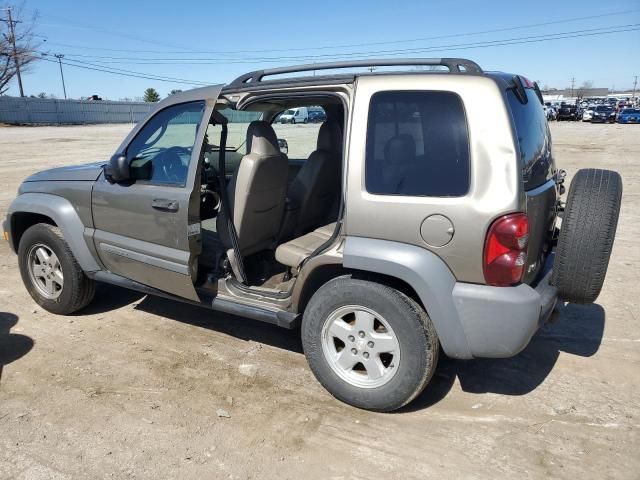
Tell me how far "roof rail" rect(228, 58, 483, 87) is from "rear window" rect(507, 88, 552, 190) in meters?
0.29

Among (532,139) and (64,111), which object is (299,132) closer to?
(532,139)

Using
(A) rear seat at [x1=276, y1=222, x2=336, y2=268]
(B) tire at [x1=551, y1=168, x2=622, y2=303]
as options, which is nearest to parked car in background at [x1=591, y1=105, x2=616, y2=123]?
(B) tire at [x1=551, y1=168, x2=622, y2=303]

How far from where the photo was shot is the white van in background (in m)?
4.46

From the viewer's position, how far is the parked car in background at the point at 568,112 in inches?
1903

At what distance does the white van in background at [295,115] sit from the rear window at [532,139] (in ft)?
6.18

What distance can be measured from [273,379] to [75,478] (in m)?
1.32

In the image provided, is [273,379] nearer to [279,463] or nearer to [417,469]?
[279,463]

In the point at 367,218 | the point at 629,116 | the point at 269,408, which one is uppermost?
the point at 367,218

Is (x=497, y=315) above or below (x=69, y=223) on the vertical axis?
below

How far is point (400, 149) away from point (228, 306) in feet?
5.38

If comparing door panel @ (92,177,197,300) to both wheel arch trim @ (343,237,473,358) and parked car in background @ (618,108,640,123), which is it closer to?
wheel arch trim @ (343,237,473,358)

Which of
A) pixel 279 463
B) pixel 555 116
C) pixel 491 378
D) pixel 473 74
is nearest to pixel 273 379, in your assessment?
pixel 279 463

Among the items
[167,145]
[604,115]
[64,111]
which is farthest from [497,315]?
[64,111]

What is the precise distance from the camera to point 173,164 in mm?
3799
